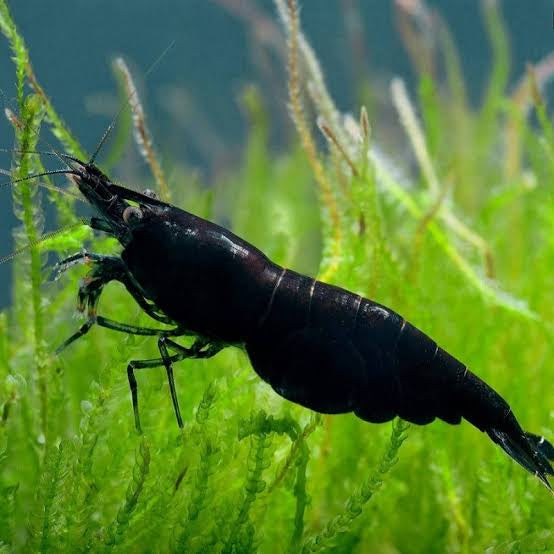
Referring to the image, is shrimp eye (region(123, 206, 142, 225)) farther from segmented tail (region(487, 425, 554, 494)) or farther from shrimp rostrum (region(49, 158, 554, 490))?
segmented tail (region(487, 425, 554, 494))

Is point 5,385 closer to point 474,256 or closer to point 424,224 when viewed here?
point 424,224

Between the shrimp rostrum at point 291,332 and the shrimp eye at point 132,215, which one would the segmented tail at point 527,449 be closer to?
the shrimp rostrum at point 291,332

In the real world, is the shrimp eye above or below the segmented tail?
above

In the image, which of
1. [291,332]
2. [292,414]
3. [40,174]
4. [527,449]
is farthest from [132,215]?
[527,449]

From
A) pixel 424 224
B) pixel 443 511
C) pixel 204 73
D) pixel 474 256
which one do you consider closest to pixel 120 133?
pixel 424 224

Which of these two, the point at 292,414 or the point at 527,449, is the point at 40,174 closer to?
the point at 292,414

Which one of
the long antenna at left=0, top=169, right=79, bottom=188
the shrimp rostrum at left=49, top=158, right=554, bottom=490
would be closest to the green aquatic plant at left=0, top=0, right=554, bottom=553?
the long antenna at left=0, top=169, right=79, bottom=188
